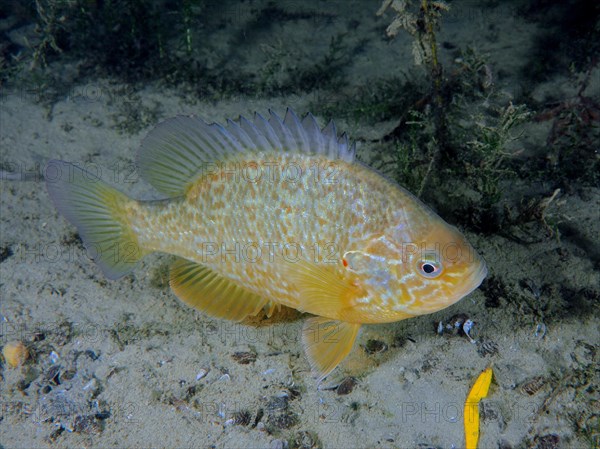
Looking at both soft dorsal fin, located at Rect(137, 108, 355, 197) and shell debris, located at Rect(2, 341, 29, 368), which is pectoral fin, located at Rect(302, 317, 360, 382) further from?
shell debris, located at Rect(2, 341, 29, 368)

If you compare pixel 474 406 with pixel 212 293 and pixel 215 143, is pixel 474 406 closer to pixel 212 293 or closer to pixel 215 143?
pixel 212 293

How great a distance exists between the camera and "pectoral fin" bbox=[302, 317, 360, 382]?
3.02m

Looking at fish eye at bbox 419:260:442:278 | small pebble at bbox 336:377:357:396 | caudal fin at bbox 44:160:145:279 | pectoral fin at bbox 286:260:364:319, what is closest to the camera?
fish eye at bbox 419:260:442:278

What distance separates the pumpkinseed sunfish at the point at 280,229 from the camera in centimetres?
287

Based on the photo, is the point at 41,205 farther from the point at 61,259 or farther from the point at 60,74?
the point at 60,74

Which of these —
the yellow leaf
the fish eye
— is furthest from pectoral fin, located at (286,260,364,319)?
the yellow leaf

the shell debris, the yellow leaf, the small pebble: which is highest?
the shell debris

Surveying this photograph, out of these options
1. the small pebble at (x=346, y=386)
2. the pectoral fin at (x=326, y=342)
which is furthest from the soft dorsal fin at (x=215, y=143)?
the small pebble at (x=346, y=386)

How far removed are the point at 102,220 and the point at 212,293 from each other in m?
1.11

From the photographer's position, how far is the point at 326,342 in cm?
308

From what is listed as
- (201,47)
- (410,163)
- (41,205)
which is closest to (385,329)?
(410,163)

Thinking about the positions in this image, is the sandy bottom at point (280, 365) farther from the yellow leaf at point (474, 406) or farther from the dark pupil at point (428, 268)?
the dark pupil at point (428, 268)

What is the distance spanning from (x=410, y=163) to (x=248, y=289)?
2413 millimetres

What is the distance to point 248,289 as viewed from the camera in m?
3.52
